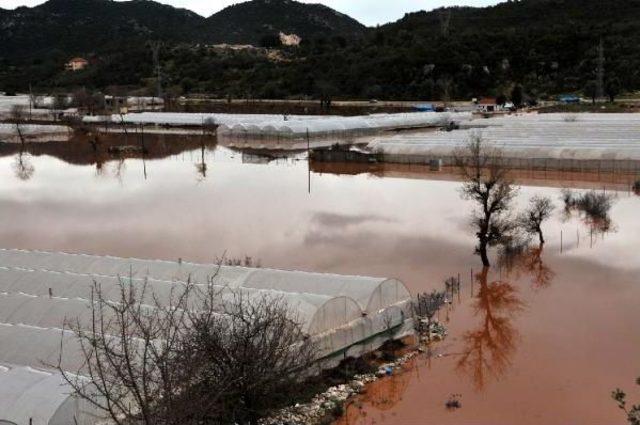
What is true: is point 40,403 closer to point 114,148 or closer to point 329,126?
point 114,148

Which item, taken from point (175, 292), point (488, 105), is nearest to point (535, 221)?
point (175, 292)

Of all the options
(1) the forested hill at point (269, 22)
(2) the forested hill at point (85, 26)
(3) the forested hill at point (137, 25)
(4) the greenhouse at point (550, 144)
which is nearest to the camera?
(4) the greenhouse at point (550, 144)

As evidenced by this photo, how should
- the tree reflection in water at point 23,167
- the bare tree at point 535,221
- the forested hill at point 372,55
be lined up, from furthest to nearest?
the forested hill at point 372,55
the tree reflection in water at point 23,167
the bare tree at point 535,221

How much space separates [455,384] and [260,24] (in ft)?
453

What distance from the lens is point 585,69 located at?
64.0 meters

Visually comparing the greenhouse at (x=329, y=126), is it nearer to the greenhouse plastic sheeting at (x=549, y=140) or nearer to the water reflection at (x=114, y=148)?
the water reflection at (x=114, y=148)

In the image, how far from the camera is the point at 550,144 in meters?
33.6

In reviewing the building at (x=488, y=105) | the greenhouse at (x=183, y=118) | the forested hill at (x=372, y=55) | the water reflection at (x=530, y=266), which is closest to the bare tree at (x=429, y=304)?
the water reflection at (x=530, y=266)

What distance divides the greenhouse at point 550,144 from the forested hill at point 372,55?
59.8ft

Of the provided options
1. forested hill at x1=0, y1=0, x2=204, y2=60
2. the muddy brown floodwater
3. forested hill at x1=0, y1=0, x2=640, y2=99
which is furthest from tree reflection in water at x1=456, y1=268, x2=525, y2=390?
forested hill at x1=0, y1=0, x2=204, y2=60

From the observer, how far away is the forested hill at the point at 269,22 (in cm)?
13950

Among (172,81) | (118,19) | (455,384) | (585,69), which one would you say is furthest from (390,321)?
(118,19)

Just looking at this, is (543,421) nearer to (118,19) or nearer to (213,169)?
(213,169)

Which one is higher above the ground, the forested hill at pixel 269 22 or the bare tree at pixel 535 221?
the forested hill at pixel 269 22
